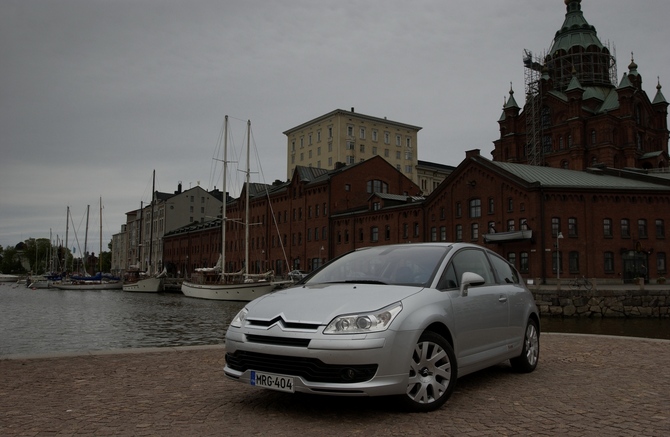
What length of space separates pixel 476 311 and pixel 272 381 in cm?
261

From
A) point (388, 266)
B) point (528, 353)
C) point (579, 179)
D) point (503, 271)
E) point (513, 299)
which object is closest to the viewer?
point (388, 266)

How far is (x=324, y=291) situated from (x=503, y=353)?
2703 millimetres

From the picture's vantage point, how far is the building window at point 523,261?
1854 inches

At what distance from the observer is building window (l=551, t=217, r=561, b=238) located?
46594 millimetres

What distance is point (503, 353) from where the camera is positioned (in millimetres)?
6969

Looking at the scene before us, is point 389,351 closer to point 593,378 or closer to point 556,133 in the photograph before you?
point 593,378

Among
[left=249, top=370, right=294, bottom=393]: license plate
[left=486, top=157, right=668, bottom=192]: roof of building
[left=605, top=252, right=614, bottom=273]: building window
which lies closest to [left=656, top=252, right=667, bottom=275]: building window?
[left=605, top=252, right=614, bottom=273]: building window

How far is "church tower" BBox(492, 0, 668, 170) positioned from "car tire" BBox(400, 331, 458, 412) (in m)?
64.3

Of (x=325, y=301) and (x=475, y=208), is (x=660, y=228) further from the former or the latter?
(x=325, y=301)

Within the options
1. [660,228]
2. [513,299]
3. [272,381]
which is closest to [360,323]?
[272,381]

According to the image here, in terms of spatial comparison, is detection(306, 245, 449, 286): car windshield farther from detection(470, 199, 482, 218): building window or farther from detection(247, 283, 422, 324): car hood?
detection(470, 199, 482, 218): building window

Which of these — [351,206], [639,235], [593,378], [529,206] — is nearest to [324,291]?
[593,378]

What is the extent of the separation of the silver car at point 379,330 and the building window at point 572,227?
142ft

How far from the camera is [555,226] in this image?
46.7m
